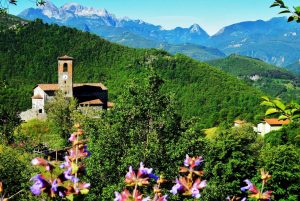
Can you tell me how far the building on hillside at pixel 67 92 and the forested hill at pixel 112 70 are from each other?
24.0m

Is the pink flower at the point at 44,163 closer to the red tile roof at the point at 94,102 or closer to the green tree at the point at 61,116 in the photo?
the green tree at the point at 61,116

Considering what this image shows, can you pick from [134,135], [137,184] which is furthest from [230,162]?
[137,184]

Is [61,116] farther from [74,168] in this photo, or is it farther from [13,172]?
[74,168]

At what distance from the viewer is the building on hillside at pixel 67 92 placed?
65.1 m

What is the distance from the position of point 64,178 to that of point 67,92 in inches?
2492

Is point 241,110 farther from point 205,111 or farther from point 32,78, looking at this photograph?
point 32,78

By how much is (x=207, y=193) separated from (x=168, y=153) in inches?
192

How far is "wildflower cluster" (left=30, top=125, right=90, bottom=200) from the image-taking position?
2934 mm

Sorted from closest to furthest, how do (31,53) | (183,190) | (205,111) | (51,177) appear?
(51,177) → (183,190) → (205,111) → (31,53)

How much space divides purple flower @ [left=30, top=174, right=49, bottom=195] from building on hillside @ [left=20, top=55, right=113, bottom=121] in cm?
6105

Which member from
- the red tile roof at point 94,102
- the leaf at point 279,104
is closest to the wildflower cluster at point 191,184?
the leaf at point 279,104

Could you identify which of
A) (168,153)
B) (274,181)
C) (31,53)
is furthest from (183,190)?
(31,53)

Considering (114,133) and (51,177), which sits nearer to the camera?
(51,177)

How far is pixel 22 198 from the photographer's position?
66.7ft
